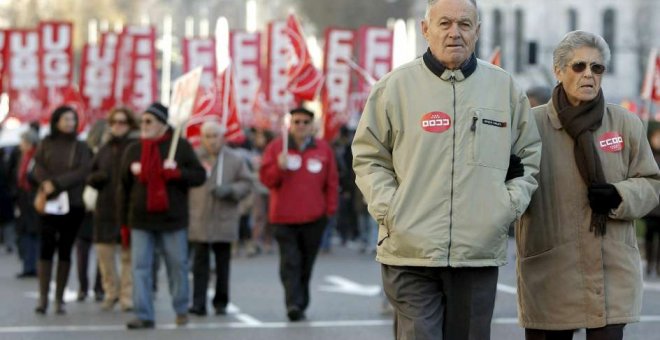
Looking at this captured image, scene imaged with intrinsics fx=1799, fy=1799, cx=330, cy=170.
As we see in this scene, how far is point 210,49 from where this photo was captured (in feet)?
119

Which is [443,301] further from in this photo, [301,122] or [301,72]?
[301,72]

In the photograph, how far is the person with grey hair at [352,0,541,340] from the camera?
7.14 metres

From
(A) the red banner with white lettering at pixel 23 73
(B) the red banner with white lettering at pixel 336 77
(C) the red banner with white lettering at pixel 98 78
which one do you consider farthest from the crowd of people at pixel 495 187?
(C) the red banner with white lettering at pixel 98 78

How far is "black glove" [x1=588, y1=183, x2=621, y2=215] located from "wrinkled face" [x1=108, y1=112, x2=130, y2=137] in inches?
Answer: 334

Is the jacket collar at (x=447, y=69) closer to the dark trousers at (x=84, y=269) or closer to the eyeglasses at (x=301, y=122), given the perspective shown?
the eyeglasses at (x=301, y=122)

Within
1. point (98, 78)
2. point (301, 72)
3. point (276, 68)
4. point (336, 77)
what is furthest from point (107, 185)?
point (98, 78)

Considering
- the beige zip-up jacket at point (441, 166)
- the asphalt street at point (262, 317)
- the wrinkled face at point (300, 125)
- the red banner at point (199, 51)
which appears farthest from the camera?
the red banner at point (199, 51)

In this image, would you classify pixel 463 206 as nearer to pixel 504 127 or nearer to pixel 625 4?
pixel 504 127

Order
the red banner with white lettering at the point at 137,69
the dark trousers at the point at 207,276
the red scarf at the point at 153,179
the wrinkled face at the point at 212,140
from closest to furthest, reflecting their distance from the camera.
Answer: the red scarf at the point at 153,179, the dark trousers at the point at 207,276, the wrinkled face at the point at 212,140, the red banner with white lettering at the point at 137,69

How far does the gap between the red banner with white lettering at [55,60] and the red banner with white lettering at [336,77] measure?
5480mm

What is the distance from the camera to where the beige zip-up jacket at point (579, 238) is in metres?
7.78

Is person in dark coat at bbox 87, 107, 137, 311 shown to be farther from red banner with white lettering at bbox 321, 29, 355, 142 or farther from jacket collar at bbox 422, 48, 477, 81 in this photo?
red banner with white lettering at bbox 321, 29, 355, 142

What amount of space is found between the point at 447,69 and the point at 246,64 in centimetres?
2783

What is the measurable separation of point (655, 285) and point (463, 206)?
475 inches
